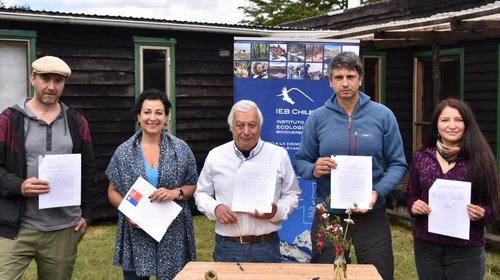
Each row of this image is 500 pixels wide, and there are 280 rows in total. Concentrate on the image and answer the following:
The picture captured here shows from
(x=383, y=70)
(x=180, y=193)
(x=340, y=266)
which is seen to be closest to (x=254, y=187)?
(x=180, y=193)

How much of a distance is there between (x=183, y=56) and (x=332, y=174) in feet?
19.6

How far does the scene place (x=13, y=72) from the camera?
760cm

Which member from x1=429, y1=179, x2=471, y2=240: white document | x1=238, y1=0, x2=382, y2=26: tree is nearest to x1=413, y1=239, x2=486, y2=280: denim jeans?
x1=429, y1=179, x2=471, y2=240: white document

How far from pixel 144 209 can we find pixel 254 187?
66 cm

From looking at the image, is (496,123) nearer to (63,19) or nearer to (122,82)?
(122,82)

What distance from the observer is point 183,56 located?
28.7 ft

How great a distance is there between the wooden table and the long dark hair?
0.73 meters

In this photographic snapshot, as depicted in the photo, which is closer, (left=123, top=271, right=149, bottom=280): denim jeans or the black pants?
the black pants

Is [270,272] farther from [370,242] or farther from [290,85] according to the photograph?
[290,85]

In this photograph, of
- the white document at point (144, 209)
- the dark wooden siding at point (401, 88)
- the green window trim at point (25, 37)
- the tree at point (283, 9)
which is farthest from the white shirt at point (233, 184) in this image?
the tree at point (283, 9)

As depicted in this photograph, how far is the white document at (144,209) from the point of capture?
3217 millimetres

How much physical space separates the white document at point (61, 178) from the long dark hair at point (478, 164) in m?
2.18

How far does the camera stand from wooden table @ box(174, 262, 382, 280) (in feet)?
9.04

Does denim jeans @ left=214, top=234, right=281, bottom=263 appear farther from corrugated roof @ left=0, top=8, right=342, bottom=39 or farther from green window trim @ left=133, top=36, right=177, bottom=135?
green window trim @ left=133, top=36, right=177, bottom=135
